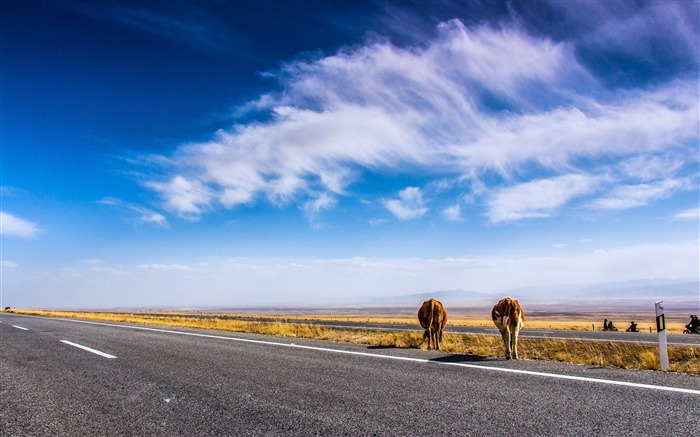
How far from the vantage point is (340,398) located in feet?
15.1

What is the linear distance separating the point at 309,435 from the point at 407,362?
4.02 metres

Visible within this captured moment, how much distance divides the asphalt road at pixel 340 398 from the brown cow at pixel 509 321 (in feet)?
4.56

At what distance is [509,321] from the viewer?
8984 mm

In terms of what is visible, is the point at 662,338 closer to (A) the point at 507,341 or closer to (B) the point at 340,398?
(A) the point at 507,341

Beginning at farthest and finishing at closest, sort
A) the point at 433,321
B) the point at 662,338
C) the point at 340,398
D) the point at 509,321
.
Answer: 1. the point at 433,321
2. the point at 509,321
3. the point at 662,338
4. the point at 340,398

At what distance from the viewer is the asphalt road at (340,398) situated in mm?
3654

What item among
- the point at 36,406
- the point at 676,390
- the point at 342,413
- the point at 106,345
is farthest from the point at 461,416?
the point at 106,345

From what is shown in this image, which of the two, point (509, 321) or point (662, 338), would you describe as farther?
point (509, 321)

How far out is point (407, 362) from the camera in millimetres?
7133

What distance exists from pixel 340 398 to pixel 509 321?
5720 millimetres

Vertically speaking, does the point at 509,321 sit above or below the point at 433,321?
above

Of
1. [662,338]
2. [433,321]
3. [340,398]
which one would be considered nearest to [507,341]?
[662,338]

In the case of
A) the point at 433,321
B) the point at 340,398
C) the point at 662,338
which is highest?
the point at 662,338

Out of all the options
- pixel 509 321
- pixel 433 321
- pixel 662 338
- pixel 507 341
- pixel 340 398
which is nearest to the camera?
pixel 340 398
